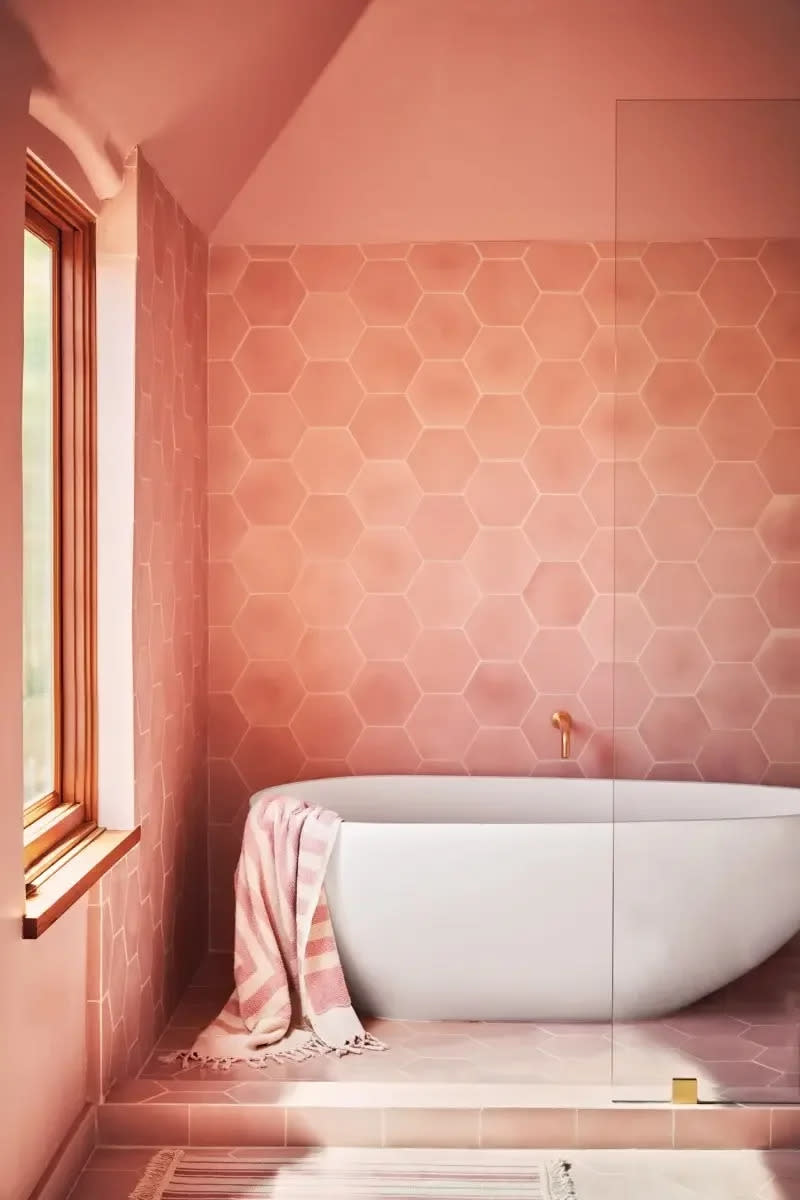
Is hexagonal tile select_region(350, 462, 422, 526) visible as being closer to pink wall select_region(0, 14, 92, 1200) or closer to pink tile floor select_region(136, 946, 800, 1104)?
pink tile floor select_region(136, 946, 800, 1104)

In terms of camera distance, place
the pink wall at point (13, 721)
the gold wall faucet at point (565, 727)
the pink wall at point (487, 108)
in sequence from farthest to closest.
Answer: the pink wall at point (487, 108), the gold wall faucet at point (565, 727), the pink wall at point (13, 721)

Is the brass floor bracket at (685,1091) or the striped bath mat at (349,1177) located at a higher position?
the brass floor bracket at (685,1091)

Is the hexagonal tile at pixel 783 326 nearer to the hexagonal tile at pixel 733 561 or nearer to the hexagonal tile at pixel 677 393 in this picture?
the hexagonal tile at pixel 677 393

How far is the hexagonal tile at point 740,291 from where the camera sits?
2.53m

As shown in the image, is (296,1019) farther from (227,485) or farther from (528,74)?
(528,74)

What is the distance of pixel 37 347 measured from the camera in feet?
9.05

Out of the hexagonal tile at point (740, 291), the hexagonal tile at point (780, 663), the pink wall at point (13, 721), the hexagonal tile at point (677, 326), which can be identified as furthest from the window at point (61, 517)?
the hexagonal tile at point (780, 663)

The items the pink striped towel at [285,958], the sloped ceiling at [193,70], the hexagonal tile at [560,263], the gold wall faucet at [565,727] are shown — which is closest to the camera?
the sloped ceiling at [193,70]

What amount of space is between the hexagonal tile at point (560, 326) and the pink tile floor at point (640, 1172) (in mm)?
2451

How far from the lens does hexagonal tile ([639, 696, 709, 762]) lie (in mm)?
2707

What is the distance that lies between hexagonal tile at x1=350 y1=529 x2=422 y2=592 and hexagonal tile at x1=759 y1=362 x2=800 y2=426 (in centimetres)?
168

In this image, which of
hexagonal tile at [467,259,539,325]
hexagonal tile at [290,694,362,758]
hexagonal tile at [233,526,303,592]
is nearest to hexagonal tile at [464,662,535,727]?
hexagonal tile at [290,694,362,758]

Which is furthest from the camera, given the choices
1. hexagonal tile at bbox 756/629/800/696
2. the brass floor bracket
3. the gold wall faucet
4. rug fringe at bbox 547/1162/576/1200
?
the gold wall faucet

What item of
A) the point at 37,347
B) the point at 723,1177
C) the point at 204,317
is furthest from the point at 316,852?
the point at 204,317
